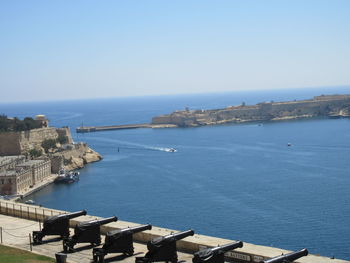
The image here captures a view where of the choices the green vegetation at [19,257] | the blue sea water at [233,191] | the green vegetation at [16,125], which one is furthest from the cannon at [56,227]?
the green vegetation at [16,125]

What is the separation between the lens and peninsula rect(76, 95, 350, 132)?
9381cm

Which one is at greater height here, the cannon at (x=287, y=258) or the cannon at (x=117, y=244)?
the cannon at (x=287, y=258)

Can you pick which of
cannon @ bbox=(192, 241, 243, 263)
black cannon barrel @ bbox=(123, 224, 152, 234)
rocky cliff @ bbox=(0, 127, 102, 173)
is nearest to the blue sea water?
rocky cliff @ bbox=(0, 127, 102, 173)

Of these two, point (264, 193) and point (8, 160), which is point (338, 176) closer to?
point (264, 193)

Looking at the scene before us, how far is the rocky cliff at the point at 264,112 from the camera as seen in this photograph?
94.2 metres

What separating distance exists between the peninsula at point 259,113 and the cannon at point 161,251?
3271 inches

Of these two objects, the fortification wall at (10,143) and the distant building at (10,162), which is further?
the fortification wall at (10,143)

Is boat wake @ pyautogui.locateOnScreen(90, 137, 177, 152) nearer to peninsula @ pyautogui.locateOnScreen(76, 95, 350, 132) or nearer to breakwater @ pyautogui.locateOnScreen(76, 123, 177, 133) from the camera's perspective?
breakwater @ pyautogui.locateOnScreen(76, 123, 177, 133)

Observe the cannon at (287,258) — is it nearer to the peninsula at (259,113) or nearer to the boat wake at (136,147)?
the boat wake at (136,147)

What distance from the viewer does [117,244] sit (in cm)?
751

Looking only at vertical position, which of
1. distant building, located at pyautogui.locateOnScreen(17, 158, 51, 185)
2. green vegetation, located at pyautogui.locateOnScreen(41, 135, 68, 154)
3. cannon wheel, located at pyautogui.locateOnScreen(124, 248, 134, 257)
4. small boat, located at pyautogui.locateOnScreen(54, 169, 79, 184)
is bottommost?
small boat, located at pyautogui.locateOnScreen(54, 169, 79, 184)

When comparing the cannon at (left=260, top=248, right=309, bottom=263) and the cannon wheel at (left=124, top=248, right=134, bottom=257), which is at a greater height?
the cannon at (left=260, top=248, right=309, bottom=263)

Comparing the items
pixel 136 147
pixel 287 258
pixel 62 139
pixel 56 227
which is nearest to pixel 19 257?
pixel 56 227

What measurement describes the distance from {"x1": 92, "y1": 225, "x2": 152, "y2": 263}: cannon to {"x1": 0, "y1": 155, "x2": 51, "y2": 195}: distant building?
27213 mm
